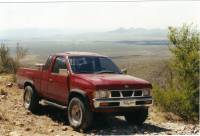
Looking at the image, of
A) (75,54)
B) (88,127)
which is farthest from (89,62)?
(88,127)

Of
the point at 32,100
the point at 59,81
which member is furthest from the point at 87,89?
the point at 32,100

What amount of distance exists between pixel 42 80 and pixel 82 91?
2296 mm

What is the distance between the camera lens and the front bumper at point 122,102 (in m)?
10.3

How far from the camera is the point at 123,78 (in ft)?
36.3

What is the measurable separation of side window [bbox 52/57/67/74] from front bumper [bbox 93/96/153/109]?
6.06 ft

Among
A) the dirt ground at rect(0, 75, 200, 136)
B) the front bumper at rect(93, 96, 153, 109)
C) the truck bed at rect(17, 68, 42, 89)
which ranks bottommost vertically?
the dirt ground at rect(0, 75, 200, 136)

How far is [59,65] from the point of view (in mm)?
12078

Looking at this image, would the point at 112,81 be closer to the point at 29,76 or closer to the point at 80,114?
the point at 80,114

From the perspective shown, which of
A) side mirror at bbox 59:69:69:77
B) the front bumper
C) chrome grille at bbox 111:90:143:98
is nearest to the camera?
the front bumper

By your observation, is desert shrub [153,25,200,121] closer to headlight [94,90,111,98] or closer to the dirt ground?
the dirt ground

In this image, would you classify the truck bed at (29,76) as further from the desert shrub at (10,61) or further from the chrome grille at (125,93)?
the desert shrub at (10,61)

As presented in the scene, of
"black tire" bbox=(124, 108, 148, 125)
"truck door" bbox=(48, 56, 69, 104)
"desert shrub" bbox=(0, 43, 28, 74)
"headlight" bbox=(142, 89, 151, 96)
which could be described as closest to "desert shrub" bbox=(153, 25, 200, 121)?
"black tire" bbox=(124, 108, 148, 125)

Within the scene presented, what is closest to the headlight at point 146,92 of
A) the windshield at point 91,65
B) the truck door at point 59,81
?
the windshield at point 91,65

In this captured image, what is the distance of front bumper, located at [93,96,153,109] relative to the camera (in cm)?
1033
